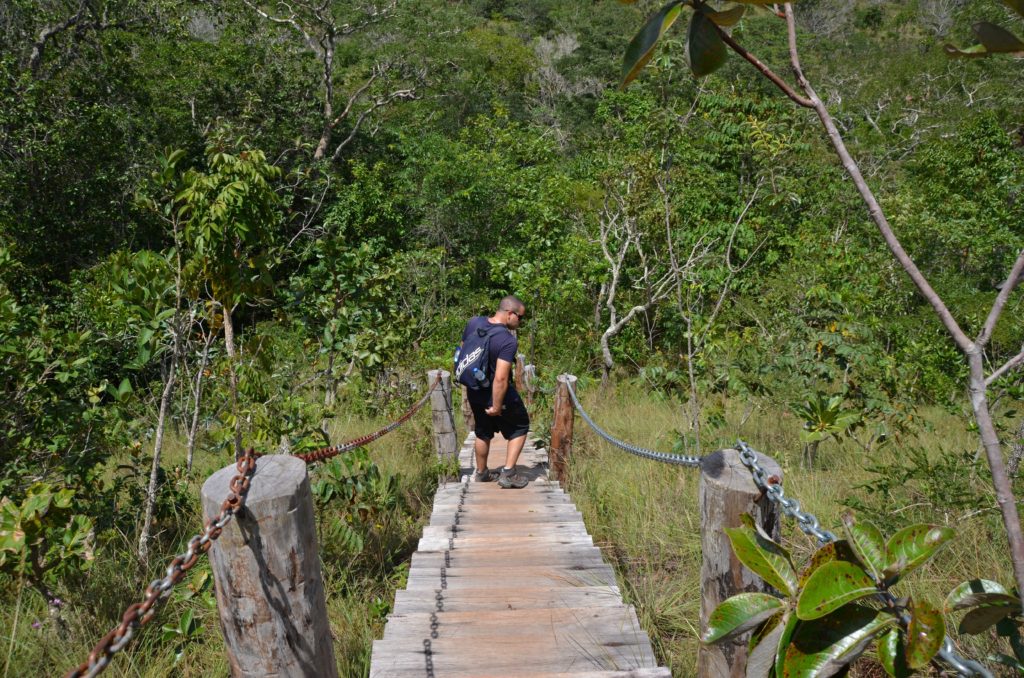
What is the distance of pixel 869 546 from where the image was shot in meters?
1.09

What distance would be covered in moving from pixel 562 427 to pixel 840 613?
418 cm

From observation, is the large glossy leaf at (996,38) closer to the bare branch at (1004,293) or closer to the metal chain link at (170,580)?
the bare branch at (1004,293)

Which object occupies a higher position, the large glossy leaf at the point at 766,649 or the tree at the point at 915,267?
the tree at the point at 915,267

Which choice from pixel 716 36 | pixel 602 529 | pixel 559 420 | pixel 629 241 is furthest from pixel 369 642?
pixel 629 241

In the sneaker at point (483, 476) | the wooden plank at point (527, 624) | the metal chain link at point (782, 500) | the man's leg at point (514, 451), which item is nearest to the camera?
the metal chain link at point (782, 500)

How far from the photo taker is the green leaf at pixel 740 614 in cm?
111

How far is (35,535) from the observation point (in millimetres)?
2576

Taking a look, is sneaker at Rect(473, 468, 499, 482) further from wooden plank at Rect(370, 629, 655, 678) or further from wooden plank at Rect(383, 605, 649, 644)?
wooden plank at Rect(370, 629, 655, 678)

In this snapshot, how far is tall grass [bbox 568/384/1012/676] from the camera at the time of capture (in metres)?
3.07

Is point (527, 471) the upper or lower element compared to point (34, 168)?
lower

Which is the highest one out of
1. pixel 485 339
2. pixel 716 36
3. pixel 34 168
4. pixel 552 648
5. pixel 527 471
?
pixel 34 168

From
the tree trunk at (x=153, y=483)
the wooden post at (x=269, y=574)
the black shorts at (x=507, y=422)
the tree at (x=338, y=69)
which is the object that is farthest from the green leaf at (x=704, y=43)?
the tree at (x=338, y=69)

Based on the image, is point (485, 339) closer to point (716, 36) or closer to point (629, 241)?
point (716, 36)

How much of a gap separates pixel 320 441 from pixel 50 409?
141 centimetres
